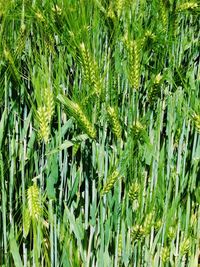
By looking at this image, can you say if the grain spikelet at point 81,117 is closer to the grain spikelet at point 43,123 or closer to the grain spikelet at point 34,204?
the grain spikelet at point 43,123

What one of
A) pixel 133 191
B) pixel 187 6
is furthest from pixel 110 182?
pixel 187 6

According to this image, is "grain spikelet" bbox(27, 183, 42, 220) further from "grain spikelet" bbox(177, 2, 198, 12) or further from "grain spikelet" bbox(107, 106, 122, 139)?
"grain spikelet" bbox(177, 2, 198, 12)

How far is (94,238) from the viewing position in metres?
1.37

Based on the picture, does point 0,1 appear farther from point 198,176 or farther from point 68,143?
point 198,176

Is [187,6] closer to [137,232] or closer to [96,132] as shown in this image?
[96,132]

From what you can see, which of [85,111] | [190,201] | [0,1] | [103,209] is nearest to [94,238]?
[103,209]

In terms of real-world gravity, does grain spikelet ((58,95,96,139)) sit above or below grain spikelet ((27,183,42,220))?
above

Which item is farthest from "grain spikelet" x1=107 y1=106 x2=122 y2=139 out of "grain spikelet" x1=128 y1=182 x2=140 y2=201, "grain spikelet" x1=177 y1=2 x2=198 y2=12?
"grain spikelet" x1=177 y1=2 x2=198 y2=12

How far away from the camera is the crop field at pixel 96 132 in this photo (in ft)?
3.74

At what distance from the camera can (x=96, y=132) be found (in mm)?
1294

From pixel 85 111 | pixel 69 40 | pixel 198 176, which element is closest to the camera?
pixel 85 111

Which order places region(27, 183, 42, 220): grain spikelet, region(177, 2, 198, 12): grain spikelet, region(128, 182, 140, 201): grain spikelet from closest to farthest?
region(27, 183, 42, 220): grain spikelet < region(128, 182, 140, 201): grain spikelet < region(177, 2, 198, 12): grain spikelet

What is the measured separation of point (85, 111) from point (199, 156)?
0.46 m

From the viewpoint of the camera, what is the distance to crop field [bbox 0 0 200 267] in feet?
3.74
